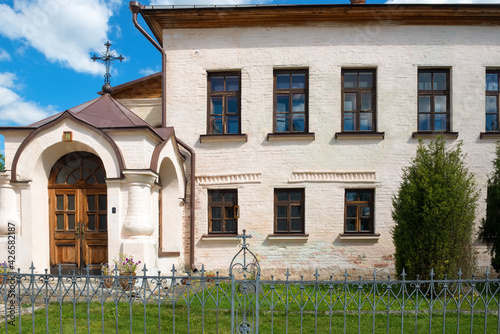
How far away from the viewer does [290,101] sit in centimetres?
991

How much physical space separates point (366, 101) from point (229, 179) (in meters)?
3.90

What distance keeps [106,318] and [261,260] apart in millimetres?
4363

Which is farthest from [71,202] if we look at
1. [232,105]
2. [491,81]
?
[491,81]

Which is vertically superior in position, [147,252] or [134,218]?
[134,218]

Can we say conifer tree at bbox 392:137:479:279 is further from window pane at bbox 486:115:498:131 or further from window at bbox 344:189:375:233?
window pane at bbox 486:115:498:131

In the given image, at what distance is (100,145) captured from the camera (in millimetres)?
7586

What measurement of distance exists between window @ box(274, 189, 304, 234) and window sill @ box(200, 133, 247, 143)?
1523mm

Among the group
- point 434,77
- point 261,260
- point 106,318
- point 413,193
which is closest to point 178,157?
point 261,260

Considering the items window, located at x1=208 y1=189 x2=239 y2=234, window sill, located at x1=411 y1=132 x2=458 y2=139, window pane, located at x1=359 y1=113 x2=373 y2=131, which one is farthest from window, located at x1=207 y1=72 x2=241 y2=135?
window sill, located at x1=411 y1=132 x2=458 y2=139

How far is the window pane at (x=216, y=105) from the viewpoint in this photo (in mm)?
10047

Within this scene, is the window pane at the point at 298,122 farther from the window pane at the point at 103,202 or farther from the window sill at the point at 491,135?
the window pane at the point at 103,202

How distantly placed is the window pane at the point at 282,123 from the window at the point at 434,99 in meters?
3.28

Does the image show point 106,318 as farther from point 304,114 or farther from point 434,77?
point 434,77

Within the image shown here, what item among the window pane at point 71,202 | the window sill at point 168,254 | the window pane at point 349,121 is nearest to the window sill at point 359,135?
the window pane at point 349,121
